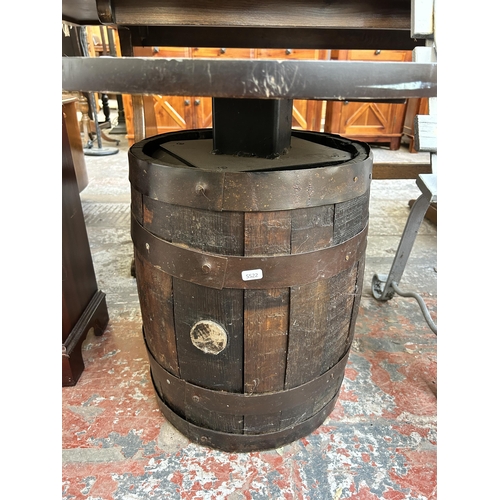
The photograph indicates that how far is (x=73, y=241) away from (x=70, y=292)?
21cm

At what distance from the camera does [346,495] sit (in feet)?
3.71

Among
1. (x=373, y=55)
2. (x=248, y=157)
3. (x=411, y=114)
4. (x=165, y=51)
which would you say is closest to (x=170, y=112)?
(x=165, y=51)

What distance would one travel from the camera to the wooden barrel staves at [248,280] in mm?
954

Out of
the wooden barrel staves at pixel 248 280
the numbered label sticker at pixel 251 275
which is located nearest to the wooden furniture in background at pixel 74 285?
the wooden barrel staves at pixel 248 280

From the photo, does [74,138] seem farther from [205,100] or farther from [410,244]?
[410,244]

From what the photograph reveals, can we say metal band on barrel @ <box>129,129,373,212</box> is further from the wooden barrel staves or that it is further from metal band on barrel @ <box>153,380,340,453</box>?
metal band on barrel @ <box>153,380,340,453</box>

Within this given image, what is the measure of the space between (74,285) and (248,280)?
3.04 feet

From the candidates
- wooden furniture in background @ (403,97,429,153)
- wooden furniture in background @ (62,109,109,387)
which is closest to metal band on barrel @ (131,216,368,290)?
wooden furniture in background @ (62,109,109,387)

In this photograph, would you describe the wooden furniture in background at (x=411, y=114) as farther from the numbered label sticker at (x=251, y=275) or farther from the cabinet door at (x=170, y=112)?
the numbered label sticker at (x=251, y=275)

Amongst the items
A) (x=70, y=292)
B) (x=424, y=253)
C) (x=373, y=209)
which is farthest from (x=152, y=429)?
(x=373, y=209)

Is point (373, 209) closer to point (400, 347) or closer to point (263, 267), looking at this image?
point (400, 347)

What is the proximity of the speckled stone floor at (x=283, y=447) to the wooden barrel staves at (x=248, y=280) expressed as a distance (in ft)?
0.27

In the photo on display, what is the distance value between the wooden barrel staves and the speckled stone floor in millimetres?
81

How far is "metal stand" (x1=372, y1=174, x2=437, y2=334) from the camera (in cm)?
164
